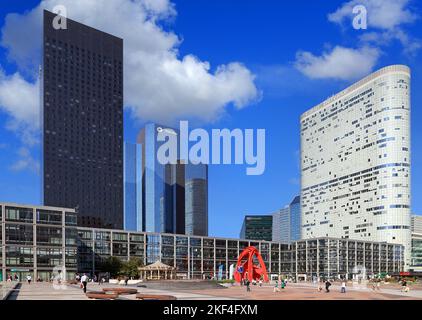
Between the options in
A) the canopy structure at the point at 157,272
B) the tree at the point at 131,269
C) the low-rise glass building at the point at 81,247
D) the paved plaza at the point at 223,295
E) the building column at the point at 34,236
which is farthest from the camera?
the tree at the point at 131,269

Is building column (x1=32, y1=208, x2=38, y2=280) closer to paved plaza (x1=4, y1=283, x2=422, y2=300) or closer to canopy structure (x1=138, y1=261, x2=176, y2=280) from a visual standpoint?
canopy structure (x1=138, y1=261, x2=176, y2=280)

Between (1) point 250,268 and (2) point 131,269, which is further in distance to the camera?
(2) point 131,269

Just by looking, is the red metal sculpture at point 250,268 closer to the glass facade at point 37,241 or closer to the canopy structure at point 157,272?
the canopy structure at point 157,272

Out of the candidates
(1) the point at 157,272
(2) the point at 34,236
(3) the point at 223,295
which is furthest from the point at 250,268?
(2) the point at 34,236

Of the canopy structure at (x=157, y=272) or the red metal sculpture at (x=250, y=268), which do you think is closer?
the red metal sculpture at (x=250, y=268)

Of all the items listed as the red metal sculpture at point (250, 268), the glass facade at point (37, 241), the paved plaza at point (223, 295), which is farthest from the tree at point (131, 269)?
the paved plaza at point (223, 295)

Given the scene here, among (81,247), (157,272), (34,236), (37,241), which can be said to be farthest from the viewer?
(81,247)

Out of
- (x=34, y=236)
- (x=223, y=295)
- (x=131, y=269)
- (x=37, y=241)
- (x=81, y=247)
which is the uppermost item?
(x=223, y=295)

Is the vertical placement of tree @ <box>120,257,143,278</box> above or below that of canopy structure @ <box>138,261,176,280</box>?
below

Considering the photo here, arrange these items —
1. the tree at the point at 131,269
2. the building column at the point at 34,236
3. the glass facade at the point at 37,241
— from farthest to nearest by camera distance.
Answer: the tree at the point at 131,269
the building column at the point at 34,236
the glass facade at the point at 37,241

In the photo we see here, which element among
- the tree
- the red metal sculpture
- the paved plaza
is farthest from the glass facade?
the paved plaza

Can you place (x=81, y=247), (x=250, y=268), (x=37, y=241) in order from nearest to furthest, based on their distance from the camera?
(x=250, y=268)
(x=37, y=241)
(x=81, y=247)

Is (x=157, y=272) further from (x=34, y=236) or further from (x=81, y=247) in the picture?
(x=81, y=247)

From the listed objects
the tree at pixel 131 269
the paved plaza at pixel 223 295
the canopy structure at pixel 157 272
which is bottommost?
the tree at pixel 131 269
